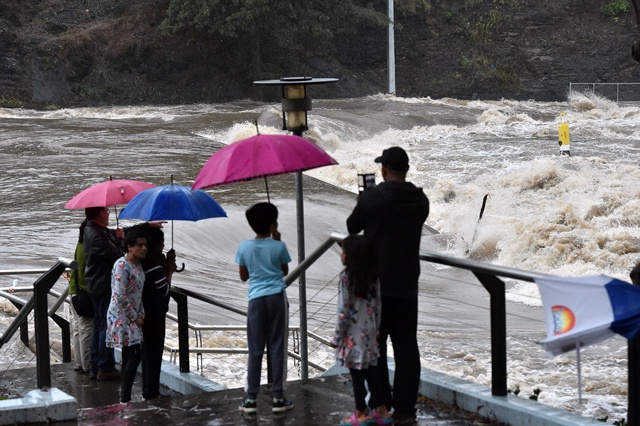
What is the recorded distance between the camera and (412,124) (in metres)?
37.7

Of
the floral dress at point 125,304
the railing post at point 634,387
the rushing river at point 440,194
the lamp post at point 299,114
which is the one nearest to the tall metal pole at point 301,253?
the lamp post at point 299,114

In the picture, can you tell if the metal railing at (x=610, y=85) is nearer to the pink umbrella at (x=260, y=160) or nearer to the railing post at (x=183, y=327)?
the railing post at (x=183, y=327)

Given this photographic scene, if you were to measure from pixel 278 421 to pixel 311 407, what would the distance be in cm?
29

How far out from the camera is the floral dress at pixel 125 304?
6844mm

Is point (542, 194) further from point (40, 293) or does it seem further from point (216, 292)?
point (40, 293)

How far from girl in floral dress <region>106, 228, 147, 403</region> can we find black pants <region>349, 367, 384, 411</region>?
74.4 inches

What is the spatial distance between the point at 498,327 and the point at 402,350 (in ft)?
1.74

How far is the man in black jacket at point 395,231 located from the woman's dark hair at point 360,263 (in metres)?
0.17

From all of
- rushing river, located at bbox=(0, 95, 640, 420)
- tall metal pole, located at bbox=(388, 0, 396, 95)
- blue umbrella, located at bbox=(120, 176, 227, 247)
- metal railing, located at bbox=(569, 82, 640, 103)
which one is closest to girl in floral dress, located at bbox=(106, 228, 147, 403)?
blue umbrella, located at bbox=(120, 176, 227, 247)

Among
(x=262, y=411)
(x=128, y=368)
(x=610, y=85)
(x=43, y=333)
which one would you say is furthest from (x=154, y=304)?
(x=610, y=85)

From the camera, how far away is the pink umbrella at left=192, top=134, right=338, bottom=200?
6.04 metres

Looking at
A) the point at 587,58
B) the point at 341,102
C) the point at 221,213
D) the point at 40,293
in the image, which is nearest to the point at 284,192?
the point at 221,213

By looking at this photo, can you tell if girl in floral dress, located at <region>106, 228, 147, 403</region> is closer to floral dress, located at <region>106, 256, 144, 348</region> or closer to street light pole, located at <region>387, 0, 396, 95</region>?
floral dress, located at <region>106, 256, 144, 348</region>

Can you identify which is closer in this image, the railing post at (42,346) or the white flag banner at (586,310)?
the white flag banner at (586,310)
